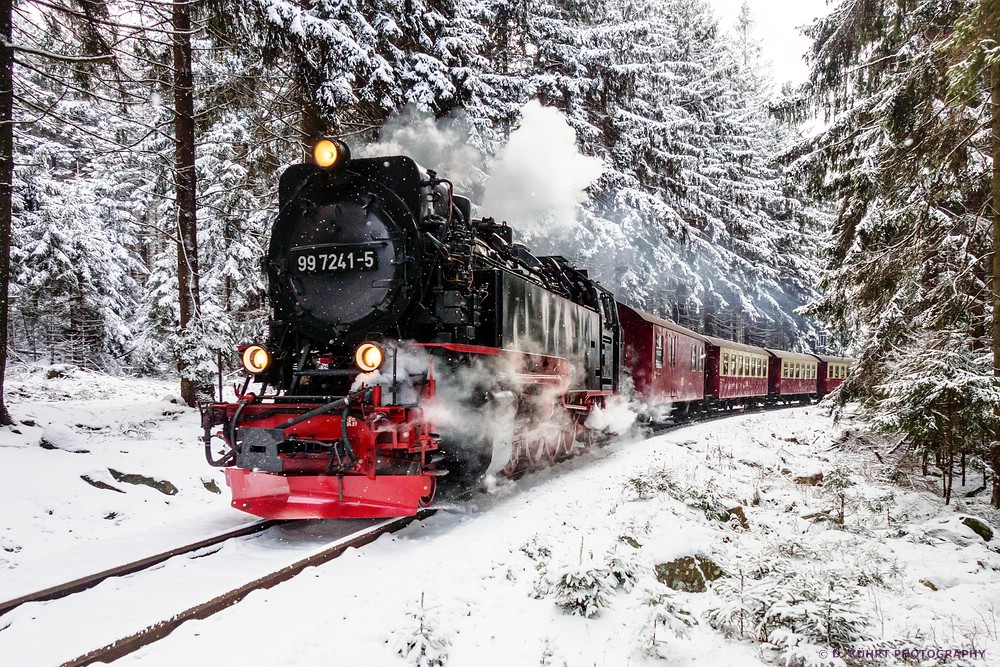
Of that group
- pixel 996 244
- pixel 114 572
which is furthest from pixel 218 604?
pixel 996 244

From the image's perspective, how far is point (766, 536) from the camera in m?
6.12

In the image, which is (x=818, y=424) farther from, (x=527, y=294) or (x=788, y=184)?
(x=527, y=294)

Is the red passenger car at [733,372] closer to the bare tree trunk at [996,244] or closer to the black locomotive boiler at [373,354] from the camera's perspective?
the bare tree trunk at [996,244]

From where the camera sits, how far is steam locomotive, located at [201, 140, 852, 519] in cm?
573

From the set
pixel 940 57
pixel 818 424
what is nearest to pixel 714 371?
pixel 818 424

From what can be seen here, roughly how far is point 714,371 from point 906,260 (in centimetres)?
1222

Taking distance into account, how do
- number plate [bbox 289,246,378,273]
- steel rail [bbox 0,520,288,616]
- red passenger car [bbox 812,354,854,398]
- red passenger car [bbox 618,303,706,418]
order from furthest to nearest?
red passenger car [bbox 812,354,854,398], red passenger car [bbox 618,303,706,418], number plate [bbox 289,246,378,273], steel rail [bbox 0,520,288,616]

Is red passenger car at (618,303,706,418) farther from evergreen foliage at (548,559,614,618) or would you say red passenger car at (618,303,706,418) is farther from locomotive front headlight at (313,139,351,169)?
evergreen foliage at (548,559,614,618)

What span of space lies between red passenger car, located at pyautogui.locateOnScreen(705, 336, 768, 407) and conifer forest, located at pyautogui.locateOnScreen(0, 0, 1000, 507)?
3807mm

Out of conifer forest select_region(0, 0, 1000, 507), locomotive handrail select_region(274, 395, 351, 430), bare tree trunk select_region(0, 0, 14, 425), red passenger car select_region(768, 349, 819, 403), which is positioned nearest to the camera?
locomotive handrail select_region(274, 395, 351, 430)

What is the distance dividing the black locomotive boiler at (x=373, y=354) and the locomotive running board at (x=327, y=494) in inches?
0.4

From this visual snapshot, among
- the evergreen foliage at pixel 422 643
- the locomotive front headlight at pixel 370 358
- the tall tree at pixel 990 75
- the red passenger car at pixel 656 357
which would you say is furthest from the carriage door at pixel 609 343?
the evergreen foliage at pixel 422 643

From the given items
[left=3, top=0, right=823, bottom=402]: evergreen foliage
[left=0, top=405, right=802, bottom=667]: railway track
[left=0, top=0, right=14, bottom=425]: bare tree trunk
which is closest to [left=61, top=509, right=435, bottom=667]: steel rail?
[left=0, top=405, right=802, bottom=667]: railway track

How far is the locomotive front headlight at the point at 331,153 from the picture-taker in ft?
20.9
